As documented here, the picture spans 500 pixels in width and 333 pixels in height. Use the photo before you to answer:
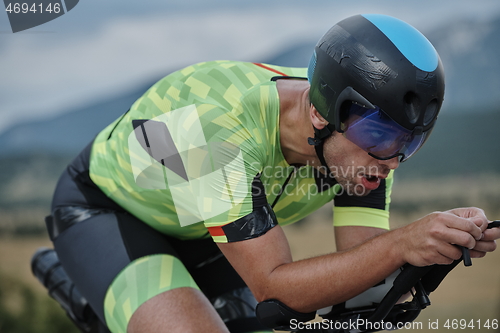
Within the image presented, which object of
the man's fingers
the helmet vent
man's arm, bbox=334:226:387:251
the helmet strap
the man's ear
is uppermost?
the helmet vent

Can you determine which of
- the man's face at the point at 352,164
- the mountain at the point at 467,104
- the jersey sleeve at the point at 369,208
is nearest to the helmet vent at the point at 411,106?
the man's face at the point at 352,164

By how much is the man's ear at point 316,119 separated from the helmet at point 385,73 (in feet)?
0.22

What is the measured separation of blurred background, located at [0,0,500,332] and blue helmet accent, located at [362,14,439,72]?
8.89ft

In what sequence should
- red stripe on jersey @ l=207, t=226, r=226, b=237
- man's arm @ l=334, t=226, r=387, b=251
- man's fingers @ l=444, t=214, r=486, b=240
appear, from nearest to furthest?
man's fingers @ l=444, t=214, r=486, b=240
red stripe on jersey @ l=207, t=226, r=226, b=237
man's arm @ l=334, t=226, r=387, b=251

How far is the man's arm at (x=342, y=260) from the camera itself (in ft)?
4.22

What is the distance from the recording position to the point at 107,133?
208cm

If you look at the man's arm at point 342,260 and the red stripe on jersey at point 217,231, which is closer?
the man's arm at point 342,260

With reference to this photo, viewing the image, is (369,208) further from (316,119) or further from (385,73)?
(385,73)

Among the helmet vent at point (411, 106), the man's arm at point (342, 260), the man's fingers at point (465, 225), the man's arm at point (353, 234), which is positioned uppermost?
the helmet vent at point (411, 106)

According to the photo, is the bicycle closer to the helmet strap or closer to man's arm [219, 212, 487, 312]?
man's arm [219, 212, 487, 312]

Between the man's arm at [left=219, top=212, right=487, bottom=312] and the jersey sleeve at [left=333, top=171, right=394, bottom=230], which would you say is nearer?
the man's arm at [left=219, top=212, right=487, bottom=312]

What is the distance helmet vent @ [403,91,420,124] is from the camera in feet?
4.80

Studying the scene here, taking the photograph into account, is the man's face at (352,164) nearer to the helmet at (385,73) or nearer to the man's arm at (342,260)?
the helmet at (385,73)

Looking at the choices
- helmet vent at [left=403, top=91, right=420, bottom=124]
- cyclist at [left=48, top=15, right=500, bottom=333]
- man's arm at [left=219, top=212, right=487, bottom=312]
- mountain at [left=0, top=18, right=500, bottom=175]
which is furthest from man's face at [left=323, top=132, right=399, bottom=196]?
mountain at [left=0, top=18, right=500, bottom=175]
